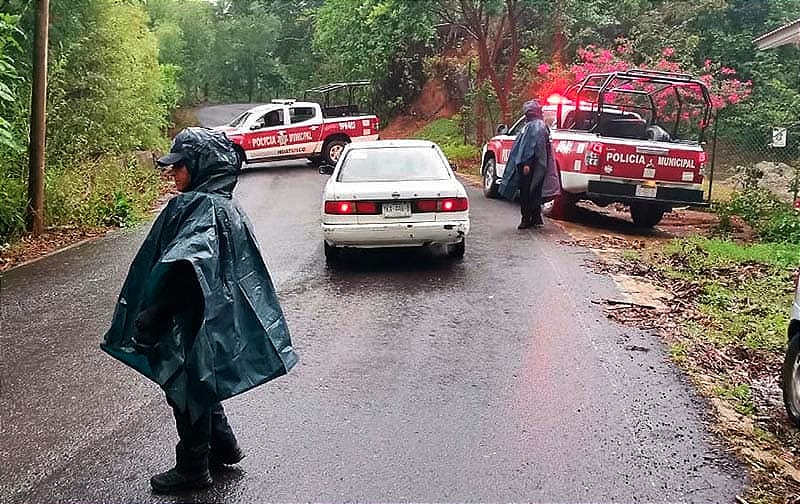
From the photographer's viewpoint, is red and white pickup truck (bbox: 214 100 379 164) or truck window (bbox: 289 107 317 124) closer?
red and white pickup truck (bbox: 214 100 379 164)

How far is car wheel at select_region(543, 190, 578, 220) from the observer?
41.9 ft

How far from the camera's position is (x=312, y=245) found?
35.9 ft

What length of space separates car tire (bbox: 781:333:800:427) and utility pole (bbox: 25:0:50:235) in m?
9.61

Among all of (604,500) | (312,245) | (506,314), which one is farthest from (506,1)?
(604,500)

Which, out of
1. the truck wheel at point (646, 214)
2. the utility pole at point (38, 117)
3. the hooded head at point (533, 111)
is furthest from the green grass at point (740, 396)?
the utility pole at point (38, 117)

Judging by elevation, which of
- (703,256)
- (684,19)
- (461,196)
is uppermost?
(684,19)

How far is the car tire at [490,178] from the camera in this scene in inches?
612

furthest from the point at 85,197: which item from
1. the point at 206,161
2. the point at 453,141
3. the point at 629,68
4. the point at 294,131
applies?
the point at 453,141

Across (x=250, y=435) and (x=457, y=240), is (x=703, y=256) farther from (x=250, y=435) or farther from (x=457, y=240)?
(x=250, y=435)

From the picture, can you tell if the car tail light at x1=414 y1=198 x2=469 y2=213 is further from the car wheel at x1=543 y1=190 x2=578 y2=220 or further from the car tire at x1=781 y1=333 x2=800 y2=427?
the car tire at x1=781 y1=333 x2=800 y2=427

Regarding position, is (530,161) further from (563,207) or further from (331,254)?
(331,254)

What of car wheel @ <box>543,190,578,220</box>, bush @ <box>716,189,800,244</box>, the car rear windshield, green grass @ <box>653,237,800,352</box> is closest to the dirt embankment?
car wheel @ <box>543,190,578,220</box>

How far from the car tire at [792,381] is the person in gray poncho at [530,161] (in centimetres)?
669

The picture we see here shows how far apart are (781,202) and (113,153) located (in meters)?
12.3
